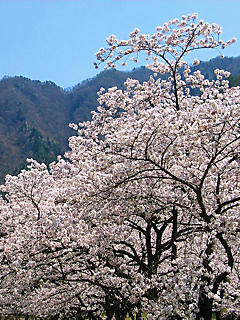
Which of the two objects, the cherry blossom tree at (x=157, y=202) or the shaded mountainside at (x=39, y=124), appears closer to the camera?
the cherry blossom tree at (x=157, y=202)

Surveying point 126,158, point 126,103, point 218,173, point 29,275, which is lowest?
point 29,275

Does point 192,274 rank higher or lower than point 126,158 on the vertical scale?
lower

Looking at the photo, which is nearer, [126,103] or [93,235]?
[93,235]

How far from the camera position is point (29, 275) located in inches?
329

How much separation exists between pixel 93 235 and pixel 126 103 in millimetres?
5125

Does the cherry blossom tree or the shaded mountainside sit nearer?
the cherry blossom tree

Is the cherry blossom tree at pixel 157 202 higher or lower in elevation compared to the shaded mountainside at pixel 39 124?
lower

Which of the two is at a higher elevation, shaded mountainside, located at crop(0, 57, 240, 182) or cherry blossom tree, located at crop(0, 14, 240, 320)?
shaded mountainside, located at crop(0, 57, 240, 182)

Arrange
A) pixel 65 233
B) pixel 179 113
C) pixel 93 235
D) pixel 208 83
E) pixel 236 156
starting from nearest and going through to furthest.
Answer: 1. pixel 179 113
2. pixel 236 156
3. pixel 65 233
4. pixel 93 235
5. pixel 208 83

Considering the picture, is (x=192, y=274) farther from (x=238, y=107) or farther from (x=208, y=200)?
(x=238, y=107)

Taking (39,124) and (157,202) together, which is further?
(39,124)

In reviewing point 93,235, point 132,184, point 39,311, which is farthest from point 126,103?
point 39,311

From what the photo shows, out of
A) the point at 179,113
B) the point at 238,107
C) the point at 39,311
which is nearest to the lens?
the point at 238,107

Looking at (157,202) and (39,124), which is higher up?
(39,124)
